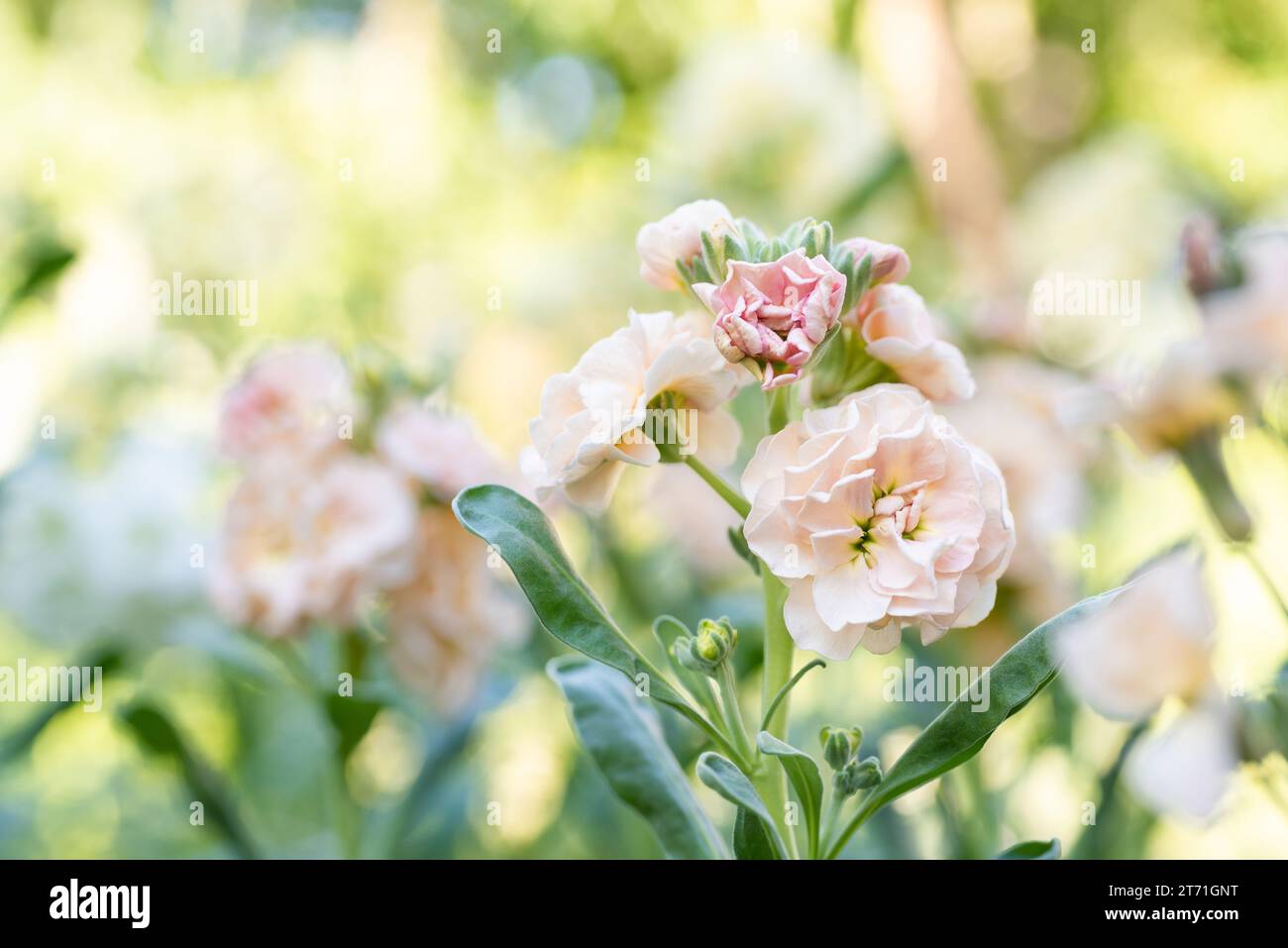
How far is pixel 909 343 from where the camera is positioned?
1.69 ft

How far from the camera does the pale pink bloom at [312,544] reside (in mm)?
904

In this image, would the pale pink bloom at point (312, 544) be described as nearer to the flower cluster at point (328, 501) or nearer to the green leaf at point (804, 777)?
the flower cluster at point (328, 501)

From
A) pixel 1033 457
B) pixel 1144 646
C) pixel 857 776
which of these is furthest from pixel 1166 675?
pixel 1033 457

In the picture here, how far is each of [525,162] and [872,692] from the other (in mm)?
2757

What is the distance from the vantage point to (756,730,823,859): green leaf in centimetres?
48

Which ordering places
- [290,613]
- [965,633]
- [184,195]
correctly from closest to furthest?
[290,613]
[965,633]
[184,195]

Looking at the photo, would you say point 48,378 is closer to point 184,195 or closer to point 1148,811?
point 184,195

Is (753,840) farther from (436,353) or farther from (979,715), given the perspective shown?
(436,353)

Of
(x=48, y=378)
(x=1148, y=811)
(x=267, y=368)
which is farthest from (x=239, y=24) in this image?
(x=1148, y=811)

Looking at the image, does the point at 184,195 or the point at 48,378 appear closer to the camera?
the point at 48,378

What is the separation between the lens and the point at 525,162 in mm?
3850

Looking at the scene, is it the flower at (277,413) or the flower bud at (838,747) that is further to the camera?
the flower at (277,413)

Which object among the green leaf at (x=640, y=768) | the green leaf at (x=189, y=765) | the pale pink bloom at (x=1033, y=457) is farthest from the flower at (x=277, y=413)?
the pale pink bloom at (x=1033, y=457)

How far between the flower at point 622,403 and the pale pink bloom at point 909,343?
0.06 metres
